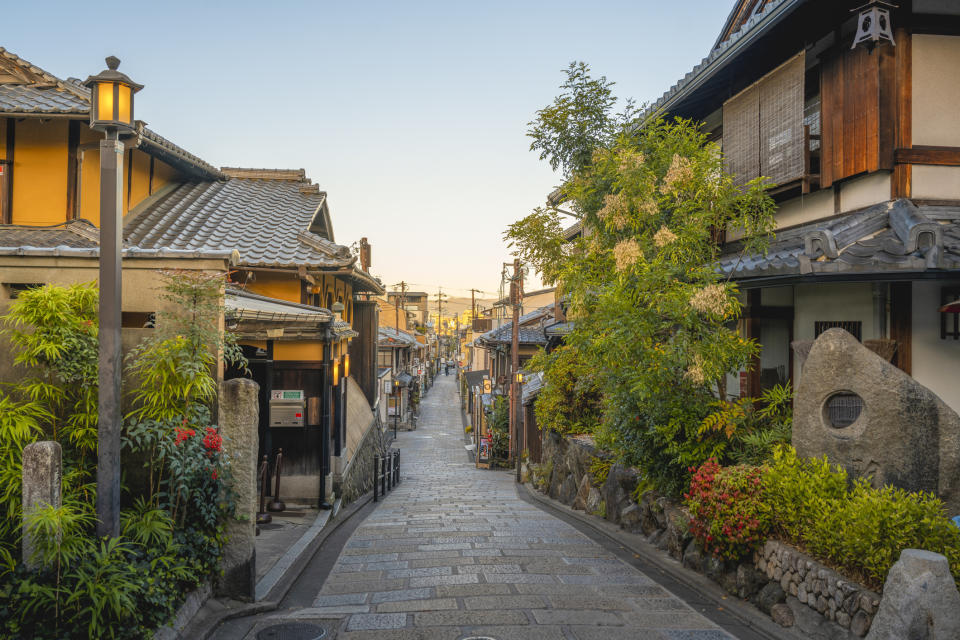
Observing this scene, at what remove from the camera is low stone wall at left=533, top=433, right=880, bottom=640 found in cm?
570

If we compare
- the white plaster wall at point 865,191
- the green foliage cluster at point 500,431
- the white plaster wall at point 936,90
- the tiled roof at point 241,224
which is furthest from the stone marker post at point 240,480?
the green foliage cluster at point 500,431

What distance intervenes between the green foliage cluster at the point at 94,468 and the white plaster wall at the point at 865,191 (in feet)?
28.8

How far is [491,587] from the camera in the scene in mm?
7723

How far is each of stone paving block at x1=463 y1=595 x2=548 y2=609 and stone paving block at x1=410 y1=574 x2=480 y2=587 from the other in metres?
0.71

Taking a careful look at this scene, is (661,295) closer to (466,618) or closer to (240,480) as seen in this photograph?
(466,618)

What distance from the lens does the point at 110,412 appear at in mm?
5656

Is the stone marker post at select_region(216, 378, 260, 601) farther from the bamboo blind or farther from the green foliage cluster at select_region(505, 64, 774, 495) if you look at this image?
the bamboo blind

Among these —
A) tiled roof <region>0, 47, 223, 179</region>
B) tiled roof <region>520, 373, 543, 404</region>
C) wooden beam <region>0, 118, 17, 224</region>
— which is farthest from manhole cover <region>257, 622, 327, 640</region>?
tiled roof <region>520, 373, 543, 404</region>

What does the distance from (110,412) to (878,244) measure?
27.9 feet

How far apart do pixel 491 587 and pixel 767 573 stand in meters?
3.18

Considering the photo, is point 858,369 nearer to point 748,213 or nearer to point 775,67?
point 748,213

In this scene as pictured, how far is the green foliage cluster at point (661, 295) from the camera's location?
348 inches

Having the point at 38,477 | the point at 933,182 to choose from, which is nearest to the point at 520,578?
the point at 38,477

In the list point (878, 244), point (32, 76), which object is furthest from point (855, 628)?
point (32, 76)
